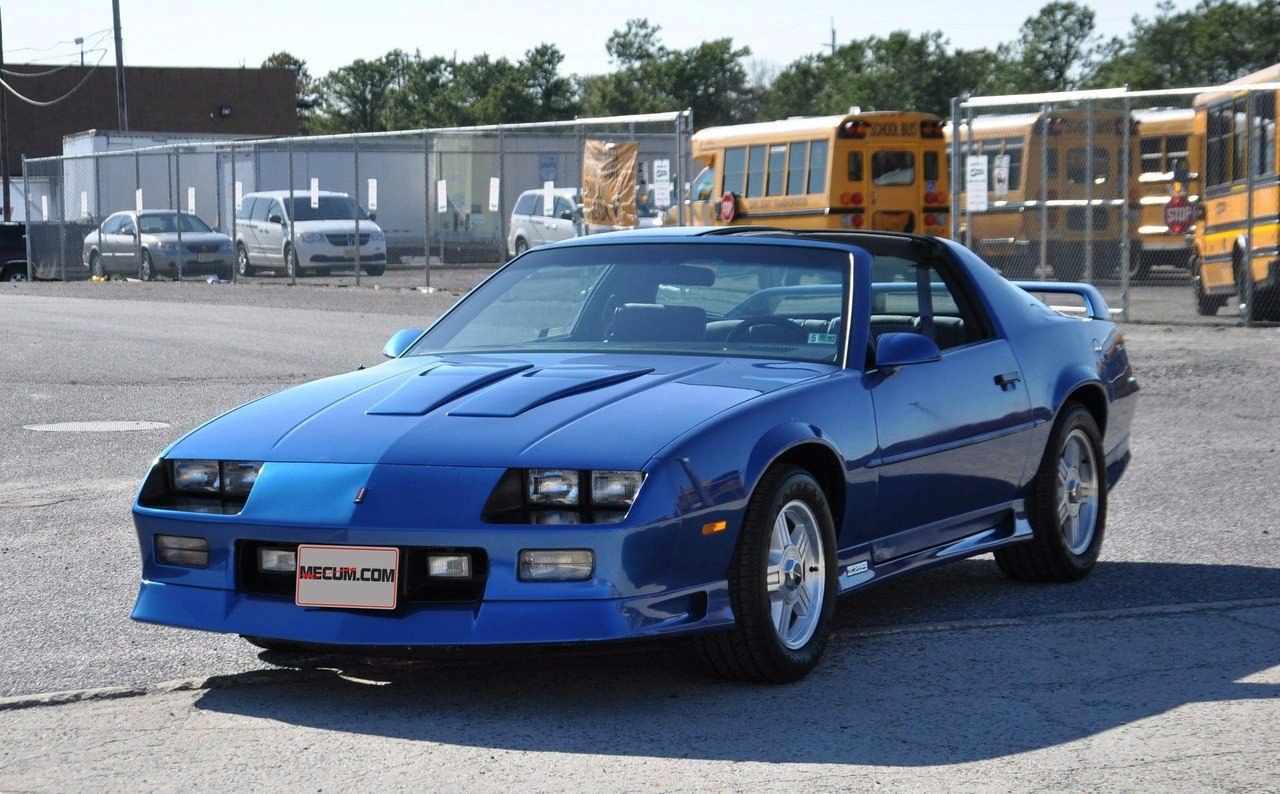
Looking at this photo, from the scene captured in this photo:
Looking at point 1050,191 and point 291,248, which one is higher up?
point 1050,191

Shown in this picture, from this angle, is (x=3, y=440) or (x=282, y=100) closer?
(x=3, y=440)

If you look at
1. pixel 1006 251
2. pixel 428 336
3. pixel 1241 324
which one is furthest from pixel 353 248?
pixel 428 336

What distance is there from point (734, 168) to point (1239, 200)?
9.59 meters

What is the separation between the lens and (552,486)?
4672mm

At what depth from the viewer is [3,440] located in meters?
11.3

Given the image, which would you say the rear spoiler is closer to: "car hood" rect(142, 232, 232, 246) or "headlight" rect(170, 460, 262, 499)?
"headlight" rect(170, 460, 262, 499)

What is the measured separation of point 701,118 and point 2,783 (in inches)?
3514

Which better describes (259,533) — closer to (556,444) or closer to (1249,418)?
(556,444)

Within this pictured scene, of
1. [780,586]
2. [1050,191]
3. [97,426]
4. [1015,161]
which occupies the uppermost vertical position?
[1015,161]

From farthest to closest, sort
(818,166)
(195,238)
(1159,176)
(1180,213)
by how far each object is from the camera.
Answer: (195,238) → (1159,176) → (818,166) → (1180,213)

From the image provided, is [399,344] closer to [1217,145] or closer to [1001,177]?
[1217,145]

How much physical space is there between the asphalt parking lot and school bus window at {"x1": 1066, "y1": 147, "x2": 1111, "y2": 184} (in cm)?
1963

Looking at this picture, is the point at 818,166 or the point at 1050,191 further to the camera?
the point at 1050,191

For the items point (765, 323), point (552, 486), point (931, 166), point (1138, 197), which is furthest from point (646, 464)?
point (1138, 197)
